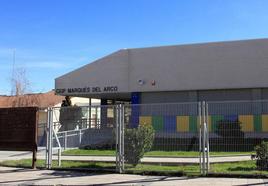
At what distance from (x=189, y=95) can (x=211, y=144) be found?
18.1m

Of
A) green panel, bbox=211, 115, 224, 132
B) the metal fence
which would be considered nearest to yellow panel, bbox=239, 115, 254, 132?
the metal fence

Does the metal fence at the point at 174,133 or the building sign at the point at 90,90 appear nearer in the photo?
the metal fence at the point at 174,133

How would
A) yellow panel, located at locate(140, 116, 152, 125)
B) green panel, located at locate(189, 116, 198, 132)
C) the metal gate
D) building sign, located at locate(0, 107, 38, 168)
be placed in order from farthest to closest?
1. green panel, located at locate(189, 116, 198, 132)
2. building sign, located at locate(0, 107, 38, 168)
3. yellow panel, located at locate(140, 116, 152, 125)
4. the metal gate

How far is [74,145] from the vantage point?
18.4 meters

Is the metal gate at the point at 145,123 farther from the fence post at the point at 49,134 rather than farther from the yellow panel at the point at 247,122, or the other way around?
the yellow panel at the point at 247,122

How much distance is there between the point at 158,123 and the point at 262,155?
3.73 m

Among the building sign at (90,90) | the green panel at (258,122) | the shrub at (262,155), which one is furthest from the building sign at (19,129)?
the building sign at (90,90)

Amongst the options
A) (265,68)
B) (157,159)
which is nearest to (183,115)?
(157,159)

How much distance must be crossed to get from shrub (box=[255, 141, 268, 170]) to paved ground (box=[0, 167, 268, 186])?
4.81ft

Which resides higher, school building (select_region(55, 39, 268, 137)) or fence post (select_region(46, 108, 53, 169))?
school building (select_region(55, 39, 268, 137))

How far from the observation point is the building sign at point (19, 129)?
54.2 ft

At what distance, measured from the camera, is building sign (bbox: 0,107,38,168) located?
651 inches

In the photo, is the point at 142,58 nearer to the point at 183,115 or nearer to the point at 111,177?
the point at 183,115

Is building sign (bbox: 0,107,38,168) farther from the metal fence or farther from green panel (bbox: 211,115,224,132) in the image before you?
green panel (bbox: 211,115,224,132)
